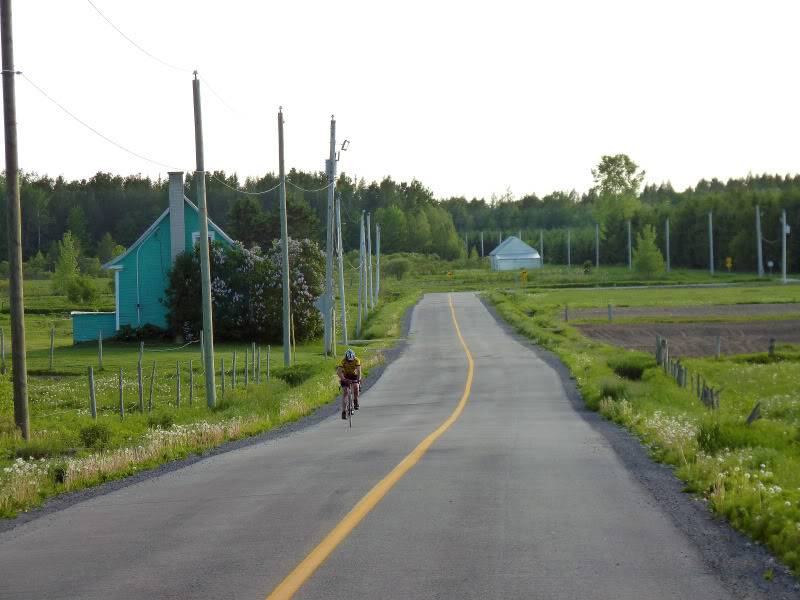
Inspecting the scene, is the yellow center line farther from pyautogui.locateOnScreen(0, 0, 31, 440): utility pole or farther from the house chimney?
the house chimney

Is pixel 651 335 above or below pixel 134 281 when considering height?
below

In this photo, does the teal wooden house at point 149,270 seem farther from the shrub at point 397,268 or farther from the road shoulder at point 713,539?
the shrub at point 397,268

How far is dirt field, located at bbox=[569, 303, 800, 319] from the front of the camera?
71688mm

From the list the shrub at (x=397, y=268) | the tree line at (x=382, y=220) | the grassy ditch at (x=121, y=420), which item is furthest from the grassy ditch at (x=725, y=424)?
the shrub at (x=397, y=268)

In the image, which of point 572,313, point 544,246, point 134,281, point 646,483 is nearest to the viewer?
point 646,483

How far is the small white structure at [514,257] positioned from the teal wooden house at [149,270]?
104 metres

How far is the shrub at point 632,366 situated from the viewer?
3478cm

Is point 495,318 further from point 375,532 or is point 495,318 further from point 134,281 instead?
point 375,532

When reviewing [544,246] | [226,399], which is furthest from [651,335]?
[544,246]


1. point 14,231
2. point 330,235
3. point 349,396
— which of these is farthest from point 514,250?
point 14,231

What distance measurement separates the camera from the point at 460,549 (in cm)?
827

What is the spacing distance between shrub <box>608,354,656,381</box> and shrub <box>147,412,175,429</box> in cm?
1692

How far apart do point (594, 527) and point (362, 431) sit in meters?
11.1

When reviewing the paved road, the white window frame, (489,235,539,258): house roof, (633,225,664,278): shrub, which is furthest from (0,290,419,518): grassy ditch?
(489,235,539,258): house roof
